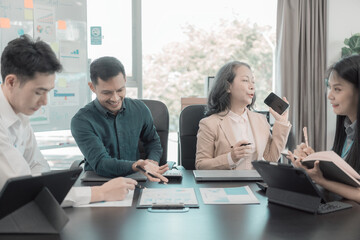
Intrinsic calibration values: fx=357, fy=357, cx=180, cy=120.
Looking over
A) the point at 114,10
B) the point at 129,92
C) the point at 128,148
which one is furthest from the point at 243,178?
the point at 114,10

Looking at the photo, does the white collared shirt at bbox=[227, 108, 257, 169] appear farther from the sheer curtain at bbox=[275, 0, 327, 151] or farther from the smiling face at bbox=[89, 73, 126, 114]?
the sheer curtain at bbox=[275, 0, 327, 151]

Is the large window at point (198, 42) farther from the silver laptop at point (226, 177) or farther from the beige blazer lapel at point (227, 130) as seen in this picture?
the silver laptop at point (226, 177)

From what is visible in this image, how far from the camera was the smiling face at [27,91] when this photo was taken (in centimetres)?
132

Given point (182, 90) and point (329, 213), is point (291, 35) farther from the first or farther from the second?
point (329, 213)

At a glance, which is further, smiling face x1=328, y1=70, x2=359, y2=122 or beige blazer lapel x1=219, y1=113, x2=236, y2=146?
beige blazer lapel x1=219, y1=113, x2=236, y2=146

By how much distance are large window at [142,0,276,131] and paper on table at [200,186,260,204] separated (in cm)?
274

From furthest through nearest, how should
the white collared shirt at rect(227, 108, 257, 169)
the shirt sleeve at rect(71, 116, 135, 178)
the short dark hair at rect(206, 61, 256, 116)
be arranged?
the short dark hair at rect(206, 61, 256, 116) → the white collared shirt at rect(227, 108, 257, 169) → the shirt sleeve at rect(71, 116, 135, 178)

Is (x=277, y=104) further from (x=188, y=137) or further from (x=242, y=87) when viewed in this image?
(x=188, y=137)

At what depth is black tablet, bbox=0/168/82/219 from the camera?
36.1 inches

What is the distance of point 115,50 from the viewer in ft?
12.7

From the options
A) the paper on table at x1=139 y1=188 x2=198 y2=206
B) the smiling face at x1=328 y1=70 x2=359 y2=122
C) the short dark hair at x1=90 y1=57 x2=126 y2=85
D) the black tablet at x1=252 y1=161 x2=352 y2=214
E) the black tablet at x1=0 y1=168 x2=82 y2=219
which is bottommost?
the paper on table at x1=139 y1=188 x2=198 y2=206

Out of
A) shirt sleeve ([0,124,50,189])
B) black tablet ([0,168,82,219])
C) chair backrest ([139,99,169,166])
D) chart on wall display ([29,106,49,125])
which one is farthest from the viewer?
chart on wall display ([29,106,49,125])

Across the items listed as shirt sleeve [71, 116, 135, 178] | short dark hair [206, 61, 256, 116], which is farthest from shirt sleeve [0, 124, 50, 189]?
short dark hair [206, 61, 256, 116]

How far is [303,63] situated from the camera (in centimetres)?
391
